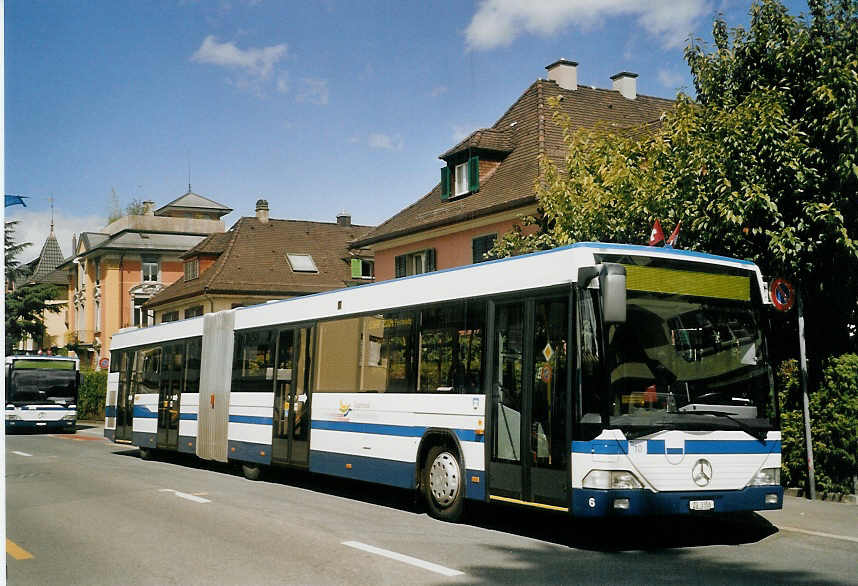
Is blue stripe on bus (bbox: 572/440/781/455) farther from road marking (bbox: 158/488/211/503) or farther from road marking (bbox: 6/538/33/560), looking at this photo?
road marking (bbox: 158/488/211/503)

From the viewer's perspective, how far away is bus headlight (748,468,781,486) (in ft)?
32.6

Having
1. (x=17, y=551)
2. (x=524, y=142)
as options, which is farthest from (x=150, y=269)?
(x=17, y=551)

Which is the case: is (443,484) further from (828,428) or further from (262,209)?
(262,209)

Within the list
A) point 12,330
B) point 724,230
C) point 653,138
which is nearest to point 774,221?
point 724,230

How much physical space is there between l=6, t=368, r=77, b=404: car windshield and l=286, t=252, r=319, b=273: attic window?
22.2m

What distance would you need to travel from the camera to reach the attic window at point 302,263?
2372 inches

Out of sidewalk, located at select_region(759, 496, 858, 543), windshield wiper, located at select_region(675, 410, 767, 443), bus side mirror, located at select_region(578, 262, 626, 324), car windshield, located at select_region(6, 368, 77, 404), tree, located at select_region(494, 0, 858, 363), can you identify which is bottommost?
sidewalk, located at select_region(759, 496, 858, 543)

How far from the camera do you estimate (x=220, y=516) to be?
11836mm

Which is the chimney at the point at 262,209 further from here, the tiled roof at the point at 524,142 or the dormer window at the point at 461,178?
the dormer window at the point at 461,178

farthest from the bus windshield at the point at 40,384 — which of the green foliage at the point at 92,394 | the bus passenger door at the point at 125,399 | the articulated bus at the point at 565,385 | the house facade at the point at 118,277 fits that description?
the house facade at the point at 118,277

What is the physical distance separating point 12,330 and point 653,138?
187ft

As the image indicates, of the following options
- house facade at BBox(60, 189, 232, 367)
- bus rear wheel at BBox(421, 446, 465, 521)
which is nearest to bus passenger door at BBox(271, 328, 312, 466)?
bus rear wheel at BBox(421, 446, 465, 521)

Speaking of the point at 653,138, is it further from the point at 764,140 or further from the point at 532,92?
the point at 532,92

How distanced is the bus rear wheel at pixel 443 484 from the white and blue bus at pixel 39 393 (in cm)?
2961
